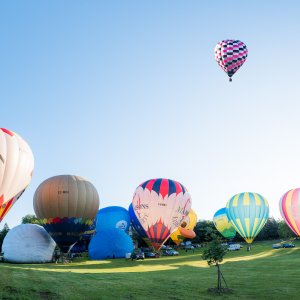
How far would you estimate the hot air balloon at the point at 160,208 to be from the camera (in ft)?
128

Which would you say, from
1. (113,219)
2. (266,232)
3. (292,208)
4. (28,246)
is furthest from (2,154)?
(266,232)

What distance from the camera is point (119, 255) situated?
40.6m

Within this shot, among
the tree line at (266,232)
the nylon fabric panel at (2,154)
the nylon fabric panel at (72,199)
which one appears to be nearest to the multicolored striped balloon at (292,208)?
the nylon fabric panel at (72,199)

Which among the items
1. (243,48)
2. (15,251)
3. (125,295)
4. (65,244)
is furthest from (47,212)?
(243,48)

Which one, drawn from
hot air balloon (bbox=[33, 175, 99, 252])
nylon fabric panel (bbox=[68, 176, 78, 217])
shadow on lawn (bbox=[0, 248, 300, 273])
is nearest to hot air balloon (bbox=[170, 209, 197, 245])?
shadow on lawn (bbox=[0, 248, 300, 273])

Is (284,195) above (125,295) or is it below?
above

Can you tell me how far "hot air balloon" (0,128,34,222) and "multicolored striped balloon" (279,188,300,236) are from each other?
3180 centimetres

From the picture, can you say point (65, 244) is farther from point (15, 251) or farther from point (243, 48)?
point (243, 48)

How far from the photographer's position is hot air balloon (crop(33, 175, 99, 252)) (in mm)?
36241

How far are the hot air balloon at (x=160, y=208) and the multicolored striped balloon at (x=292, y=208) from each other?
1334 cm

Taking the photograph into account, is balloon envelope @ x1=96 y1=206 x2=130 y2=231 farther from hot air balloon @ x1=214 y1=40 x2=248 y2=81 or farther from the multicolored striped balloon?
hot air balloon @ x1=214 y1=40 x2=248 y2=81

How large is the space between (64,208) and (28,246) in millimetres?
7665

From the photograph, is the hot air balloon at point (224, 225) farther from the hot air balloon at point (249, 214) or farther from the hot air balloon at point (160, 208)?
the hot air balloon at point (160, 208)

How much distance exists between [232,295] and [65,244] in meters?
22.3
